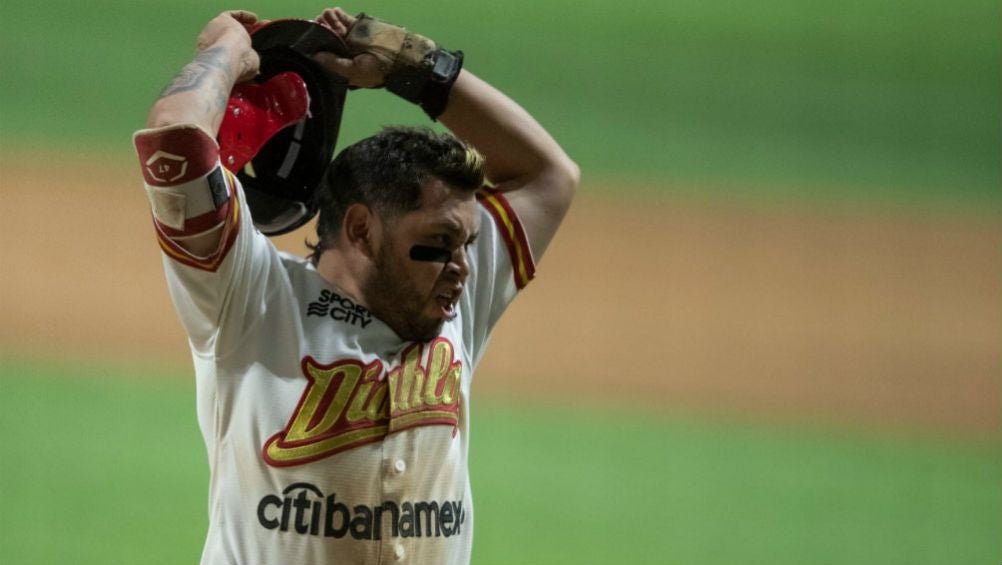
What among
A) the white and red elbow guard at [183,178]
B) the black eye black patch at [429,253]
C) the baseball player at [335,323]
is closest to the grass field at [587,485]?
the baseball player at [335,323]

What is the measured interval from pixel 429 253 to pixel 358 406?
318 millimetres

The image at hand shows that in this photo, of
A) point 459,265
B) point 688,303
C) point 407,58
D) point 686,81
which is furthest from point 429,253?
point 686,81

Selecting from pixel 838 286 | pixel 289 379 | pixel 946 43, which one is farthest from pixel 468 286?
pixel 946 43

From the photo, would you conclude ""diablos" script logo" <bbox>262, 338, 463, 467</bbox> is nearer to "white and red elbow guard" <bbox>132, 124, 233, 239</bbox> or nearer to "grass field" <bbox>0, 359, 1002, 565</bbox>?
"white and red elbow guard" <bbox>132, 124, 233, 239</bbox>

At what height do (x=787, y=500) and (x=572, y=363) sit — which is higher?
(x=572, y=363)

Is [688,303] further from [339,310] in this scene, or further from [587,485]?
[339,310]

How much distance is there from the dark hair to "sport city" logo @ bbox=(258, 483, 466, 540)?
0.50 meters

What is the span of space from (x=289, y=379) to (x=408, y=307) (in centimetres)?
27

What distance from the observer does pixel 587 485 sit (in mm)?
4828

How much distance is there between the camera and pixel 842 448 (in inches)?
205

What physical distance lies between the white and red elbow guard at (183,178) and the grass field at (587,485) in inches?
86.9

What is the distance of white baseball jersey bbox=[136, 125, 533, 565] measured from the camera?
7.41ft

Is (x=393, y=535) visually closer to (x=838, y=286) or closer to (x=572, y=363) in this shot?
(x=572, y=363)

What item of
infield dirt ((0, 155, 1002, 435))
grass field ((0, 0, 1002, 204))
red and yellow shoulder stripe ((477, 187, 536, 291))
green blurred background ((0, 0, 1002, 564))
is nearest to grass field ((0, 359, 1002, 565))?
green blurred background ((0, 0, 1002, 564))
